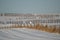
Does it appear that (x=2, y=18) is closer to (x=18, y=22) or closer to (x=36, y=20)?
(x=18, y=22)

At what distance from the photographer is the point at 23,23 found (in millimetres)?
Result: 17734

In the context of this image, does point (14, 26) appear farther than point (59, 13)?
No

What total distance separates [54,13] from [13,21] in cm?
454

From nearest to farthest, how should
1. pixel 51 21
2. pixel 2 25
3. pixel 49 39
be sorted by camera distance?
pixel 49 39
pixel 2 25
pixel 51 21

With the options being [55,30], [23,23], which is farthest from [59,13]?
[55,30]

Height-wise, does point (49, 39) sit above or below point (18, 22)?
above

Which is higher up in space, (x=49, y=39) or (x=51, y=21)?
(x=49, y=39)

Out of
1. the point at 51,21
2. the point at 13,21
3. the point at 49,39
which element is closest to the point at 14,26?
the point at 13,21

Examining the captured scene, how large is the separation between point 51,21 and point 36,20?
1.64 m

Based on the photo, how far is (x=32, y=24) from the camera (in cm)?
1688

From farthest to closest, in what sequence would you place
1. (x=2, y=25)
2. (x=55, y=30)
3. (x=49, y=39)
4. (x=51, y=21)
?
(x=51, y=21), (x=2, y=25), (x=55, y=30), (x=49, y=39)

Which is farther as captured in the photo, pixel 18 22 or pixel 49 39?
pixel 18 22

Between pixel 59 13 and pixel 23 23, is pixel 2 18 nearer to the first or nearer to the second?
pixel 23 23

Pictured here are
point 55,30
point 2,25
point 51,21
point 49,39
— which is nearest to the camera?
point 49,39
